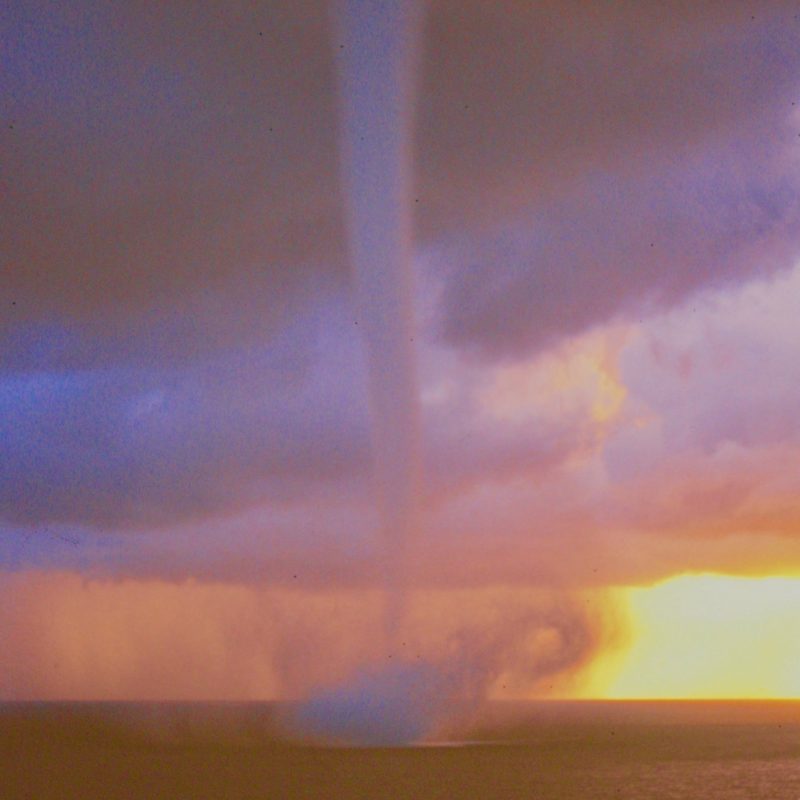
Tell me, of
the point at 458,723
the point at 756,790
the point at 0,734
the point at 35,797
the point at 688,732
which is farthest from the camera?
the point at 688,732

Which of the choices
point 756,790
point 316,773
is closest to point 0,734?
point 316,773

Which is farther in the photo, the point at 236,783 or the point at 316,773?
the point at 316,773

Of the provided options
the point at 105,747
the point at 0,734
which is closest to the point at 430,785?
the point at 105,747

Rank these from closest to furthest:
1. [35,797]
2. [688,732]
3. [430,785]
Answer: [35,797], [430,785], [688,732]

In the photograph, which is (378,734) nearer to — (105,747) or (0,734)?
(105,747)

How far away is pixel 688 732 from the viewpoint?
590 feet

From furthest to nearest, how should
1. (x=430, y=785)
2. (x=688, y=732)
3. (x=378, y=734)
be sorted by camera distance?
(x=688, y=732), (x=378, y=734), (x=430, y=785)

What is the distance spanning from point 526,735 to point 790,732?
55501 millimetres

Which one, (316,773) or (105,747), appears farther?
(105,747)

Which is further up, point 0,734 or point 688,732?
point 0,734

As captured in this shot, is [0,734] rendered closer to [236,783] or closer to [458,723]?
[458,723]

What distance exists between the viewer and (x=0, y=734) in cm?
15525

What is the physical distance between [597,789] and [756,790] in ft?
43.3

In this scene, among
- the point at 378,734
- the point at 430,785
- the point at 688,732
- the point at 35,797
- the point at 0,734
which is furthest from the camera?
the point at 688,732
